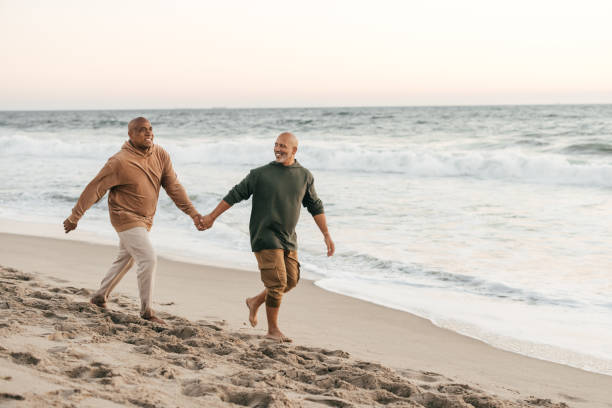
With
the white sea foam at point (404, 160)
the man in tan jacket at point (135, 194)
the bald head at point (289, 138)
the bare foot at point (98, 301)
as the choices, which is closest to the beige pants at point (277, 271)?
the bald head at point (289, 138)

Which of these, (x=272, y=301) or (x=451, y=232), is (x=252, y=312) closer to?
(x=272, y=301)

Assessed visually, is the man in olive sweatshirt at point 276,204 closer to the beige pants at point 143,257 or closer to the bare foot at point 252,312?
the bare foot at point 252,312

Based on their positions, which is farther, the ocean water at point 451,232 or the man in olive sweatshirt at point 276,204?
the ocean water at point 451,232

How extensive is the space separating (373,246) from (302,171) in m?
4.51

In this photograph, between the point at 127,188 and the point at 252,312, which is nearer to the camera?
the point at 127,188

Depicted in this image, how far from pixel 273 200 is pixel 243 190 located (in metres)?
0.26

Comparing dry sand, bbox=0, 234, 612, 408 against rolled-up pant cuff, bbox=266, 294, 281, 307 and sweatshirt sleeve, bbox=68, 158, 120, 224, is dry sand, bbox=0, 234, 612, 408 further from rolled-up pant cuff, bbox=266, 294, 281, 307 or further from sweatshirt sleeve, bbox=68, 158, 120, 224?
sweatshirt sleeve, bbox=68, 158, 120, 224

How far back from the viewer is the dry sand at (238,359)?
3.39m

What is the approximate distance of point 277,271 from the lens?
480 cm

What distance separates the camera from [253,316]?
5.19 metres

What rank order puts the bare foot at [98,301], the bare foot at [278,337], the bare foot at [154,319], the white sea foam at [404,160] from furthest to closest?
the white sea foam at [404,160], the bare foot at [98,301], the bare foot at [154,319], the bare foot at [278,337]

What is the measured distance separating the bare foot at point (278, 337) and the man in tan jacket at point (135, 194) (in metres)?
0.94

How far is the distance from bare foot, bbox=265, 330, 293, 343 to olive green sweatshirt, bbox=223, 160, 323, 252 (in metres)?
0.73

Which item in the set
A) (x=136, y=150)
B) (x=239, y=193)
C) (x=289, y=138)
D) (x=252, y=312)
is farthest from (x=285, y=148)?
(x=252, y=312)
